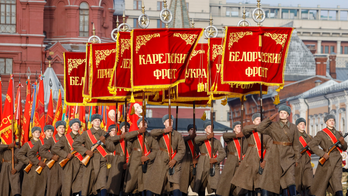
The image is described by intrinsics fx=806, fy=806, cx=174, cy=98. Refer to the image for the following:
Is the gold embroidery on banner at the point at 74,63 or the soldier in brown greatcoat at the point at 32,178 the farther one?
the gold embroidery on banner at the point at 74,63

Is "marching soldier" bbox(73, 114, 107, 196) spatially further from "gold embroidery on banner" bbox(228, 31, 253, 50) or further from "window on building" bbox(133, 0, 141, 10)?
"window on building" bbox(133, 0, 141, 10)

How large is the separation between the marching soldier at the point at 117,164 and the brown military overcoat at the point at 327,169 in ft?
15.2

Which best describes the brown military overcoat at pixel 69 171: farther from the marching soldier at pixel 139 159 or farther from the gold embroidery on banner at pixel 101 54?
the gold embroidery on banner at pixel 101 54

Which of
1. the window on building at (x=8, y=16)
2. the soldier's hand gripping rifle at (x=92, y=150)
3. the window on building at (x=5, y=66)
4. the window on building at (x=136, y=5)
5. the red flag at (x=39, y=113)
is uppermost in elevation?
the window on building at (x=136, y=5)

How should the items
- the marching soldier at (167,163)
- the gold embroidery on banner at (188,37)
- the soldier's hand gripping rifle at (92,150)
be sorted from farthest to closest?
the soldier's hand gripping rifle at (92,150), the gold embroidery on banner at (188,37), the marching soldier at (167,163)

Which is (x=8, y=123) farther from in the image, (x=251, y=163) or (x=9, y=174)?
(x=251, y=163)

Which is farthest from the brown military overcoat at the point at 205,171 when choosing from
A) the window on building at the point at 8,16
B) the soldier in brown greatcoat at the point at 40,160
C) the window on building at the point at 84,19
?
the window on building at the point at 84,19

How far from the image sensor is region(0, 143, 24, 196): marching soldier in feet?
73.4

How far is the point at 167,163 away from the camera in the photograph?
Answer: 59.3 feet

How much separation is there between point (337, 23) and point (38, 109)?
96.5 m

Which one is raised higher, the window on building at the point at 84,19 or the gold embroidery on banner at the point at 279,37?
the window on building at the point at 84,19

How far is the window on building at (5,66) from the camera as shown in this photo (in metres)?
55.9

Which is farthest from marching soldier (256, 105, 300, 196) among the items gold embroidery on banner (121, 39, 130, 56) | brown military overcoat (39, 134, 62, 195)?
brown military overcoat (39, 134, 62, 195)

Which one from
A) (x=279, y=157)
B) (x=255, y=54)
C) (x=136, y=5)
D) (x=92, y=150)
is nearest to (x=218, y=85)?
(x=255, y=54)
